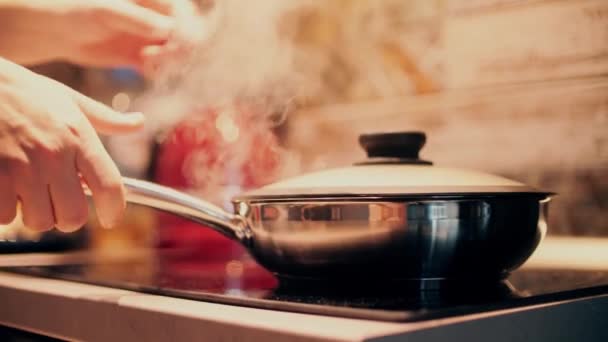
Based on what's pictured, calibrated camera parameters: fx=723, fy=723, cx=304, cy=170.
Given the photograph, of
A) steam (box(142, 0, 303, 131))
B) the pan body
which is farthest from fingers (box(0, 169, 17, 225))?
steam (box(142, 0, 303, 131))


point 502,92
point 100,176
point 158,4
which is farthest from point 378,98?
point 100,176

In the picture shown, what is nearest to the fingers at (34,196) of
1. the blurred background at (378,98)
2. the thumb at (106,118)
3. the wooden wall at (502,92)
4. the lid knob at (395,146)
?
the thumb at (106,118)

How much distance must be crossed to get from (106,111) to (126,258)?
1.51ft

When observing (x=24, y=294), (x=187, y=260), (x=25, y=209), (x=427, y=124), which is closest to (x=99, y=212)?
(x=25, y=209)

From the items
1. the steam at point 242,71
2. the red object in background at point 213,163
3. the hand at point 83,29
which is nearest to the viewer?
the hand at point 83,29

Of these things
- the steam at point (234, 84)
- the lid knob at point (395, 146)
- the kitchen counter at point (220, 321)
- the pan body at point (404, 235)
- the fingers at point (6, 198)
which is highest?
the steam at point (234, 84)

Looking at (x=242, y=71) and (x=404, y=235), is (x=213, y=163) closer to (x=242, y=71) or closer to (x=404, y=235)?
(x=242, y=71)

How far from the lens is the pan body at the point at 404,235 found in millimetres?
573

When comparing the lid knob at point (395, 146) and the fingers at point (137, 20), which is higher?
the fingers at point (137, 20)

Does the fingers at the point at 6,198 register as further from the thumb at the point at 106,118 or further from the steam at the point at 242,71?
the steam at the point at 242,71

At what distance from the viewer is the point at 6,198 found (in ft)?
1.77

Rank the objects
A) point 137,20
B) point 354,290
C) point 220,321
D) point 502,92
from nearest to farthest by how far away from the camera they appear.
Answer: point 220,321
point 354,290
point 137,20
point 502,92

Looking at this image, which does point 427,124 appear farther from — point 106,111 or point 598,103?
point 106,111

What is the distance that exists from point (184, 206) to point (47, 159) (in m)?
0.16
